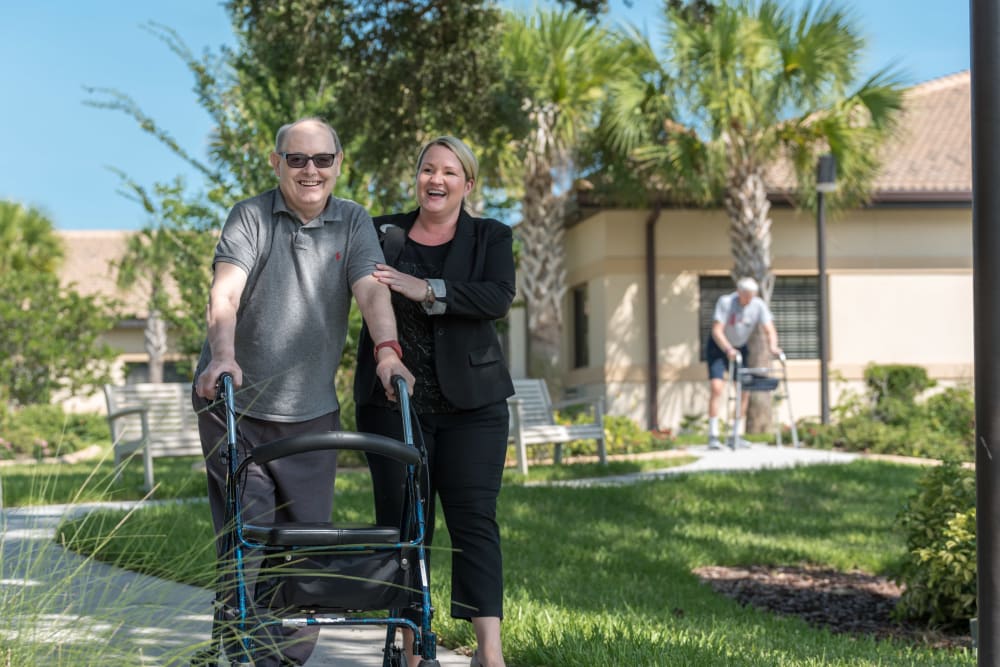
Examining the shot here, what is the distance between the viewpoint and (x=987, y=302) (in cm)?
308

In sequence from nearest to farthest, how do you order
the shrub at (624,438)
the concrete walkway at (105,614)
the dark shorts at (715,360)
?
the concrete walkway at (105,614) → the dark shorts at (715,360) → the shrub at (624,438)

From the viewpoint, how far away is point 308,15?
496 inches

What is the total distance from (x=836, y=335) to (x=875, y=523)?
1340 cm

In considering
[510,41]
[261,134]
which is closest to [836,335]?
[510,41]

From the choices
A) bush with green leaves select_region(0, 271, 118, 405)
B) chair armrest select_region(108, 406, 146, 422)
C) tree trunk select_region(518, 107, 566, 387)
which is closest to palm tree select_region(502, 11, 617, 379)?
tree trunk select_region(518, 107, 566, 387)

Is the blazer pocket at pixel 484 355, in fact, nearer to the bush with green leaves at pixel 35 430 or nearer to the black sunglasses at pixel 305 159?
the black sunglasses at pixel 305 159

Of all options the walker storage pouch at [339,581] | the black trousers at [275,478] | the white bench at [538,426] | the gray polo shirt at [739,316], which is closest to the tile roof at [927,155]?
the gray polo shirt at [739,316]

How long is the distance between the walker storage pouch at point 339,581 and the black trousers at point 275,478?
26.2 inches

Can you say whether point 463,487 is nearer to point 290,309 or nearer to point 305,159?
point 290,309

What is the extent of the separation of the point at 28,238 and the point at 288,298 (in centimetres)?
3189

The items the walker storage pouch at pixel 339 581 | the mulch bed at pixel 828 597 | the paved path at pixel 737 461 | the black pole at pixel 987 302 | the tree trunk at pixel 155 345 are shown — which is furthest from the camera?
the tree trunk at pixel 155 345

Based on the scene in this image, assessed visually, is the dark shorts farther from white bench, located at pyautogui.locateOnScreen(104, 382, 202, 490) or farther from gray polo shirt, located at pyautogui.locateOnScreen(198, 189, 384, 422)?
gray polo shirt, located at pyautogui.locateOnScreen(198, 189, 384, 422)

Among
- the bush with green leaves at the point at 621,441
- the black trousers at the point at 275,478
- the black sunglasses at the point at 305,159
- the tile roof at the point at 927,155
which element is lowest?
the bush with green leaves at the point at 621,441

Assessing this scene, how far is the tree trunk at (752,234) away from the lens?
67.5ft
